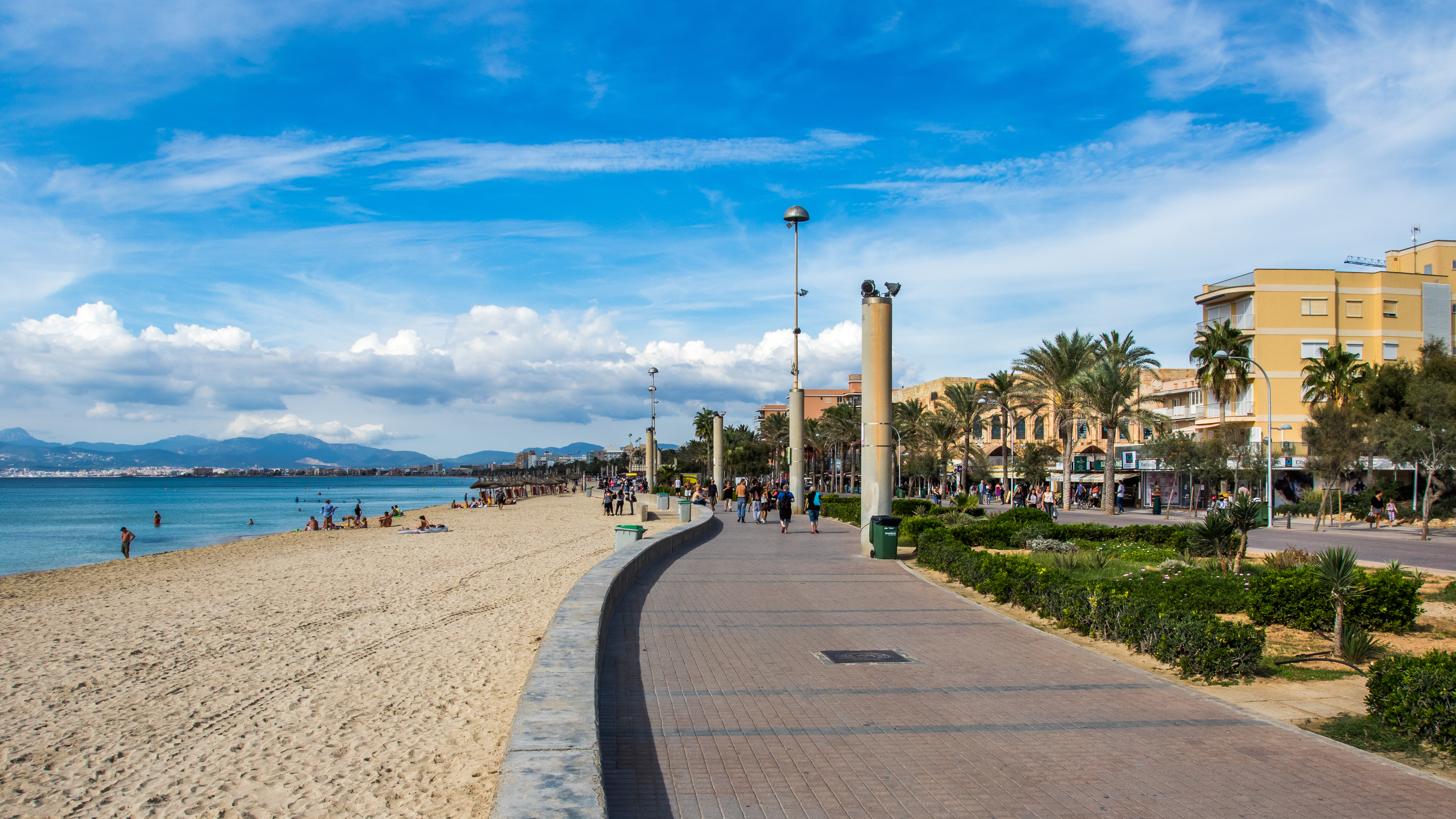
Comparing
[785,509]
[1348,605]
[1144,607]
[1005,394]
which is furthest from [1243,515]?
[1005,394]

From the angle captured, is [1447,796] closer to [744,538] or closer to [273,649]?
[273,649]

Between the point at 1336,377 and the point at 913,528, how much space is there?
3440 centimetres

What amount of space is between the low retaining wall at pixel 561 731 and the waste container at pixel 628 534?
→ 7778 millimetres

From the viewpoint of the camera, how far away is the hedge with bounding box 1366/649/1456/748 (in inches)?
220

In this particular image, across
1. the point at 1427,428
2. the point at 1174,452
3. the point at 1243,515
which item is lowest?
the point at 1243,515

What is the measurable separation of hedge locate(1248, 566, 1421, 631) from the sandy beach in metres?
8.45

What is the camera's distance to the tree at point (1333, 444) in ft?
104

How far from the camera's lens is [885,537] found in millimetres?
16938

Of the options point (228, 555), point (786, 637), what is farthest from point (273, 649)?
point (228, 555)

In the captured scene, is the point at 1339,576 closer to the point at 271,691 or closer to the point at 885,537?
the point at 885,537

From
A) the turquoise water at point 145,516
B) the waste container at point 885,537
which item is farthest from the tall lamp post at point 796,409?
the turquoise water at point 145,516

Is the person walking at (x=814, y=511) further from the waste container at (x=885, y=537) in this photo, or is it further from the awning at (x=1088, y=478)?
the awning at (x=1088, y=478)

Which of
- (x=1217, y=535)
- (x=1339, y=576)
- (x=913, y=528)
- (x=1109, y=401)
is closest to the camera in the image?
(x=1339, y=576)

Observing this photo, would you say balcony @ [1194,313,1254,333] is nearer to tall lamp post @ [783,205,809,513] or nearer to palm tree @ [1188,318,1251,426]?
palm tree @ [1188,318,1251,426]
